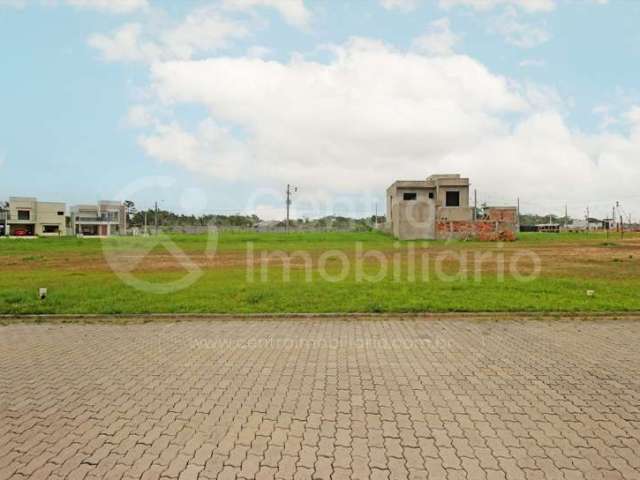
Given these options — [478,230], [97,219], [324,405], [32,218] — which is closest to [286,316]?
[324,405]

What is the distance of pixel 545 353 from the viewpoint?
546 cm

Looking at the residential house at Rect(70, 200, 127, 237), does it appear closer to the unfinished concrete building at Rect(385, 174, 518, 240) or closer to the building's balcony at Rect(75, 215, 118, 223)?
the building's balcony at Rect(75, 215, 118, 223)

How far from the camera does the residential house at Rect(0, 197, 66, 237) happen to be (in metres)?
73.9

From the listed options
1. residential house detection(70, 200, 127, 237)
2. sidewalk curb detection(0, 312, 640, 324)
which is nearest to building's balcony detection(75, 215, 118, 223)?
residential house detection(70, 200, 127, 237)

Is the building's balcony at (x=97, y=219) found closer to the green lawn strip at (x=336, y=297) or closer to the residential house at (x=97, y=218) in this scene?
the residential house at (x=97, y=218)

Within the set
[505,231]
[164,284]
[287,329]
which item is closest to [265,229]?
[505,231]

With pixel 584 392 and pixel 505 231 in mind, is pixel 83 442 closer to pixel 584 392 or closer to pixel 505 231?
pixel 584 392

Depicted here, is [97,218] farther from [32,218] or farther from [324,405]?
[324,405]

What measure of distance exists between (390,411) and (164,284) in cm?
997

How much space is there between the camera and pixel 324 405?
3.90 meters

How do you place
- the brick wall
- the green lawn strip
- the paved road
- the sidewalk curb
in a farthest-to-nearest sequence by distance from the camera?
the brick wall < the green lawn strip < the sidewalk curb < the paved road

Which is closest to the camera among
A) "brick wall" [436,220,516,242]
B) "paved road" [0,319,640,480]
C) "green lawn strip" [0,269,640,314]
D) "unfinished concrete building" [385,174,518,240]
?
"paved road" [0,319,640,480]

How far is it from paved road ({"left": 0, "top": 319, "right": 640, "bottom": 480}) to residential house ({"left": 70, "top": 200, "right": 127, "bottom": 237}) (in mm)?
78988

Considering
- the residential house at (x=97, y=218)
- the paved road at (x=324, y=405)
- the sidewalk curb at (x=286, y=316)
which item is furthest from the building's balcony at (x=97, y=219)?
the paved road at (x=324, y=405)
